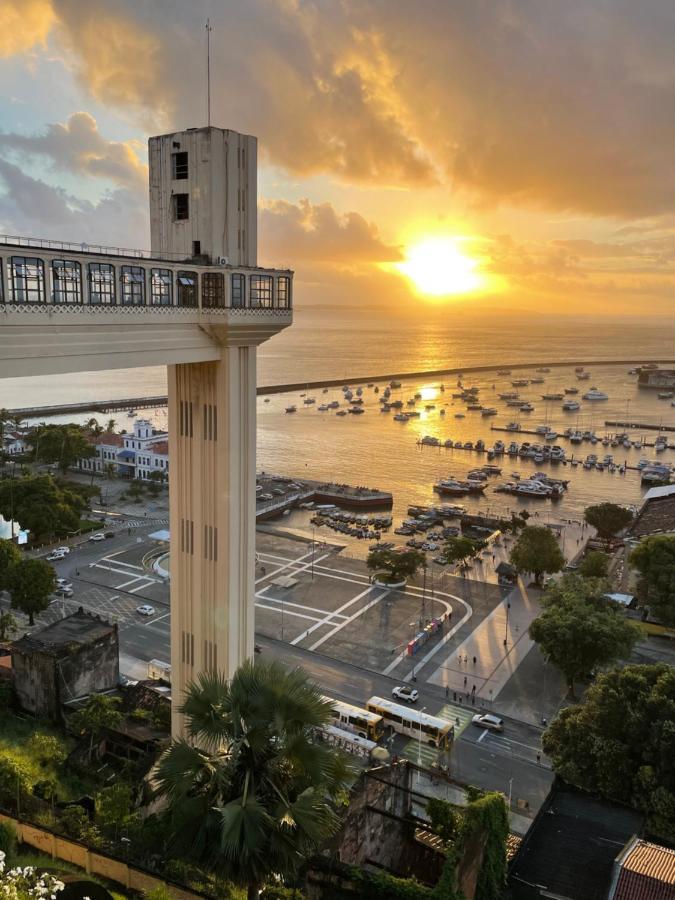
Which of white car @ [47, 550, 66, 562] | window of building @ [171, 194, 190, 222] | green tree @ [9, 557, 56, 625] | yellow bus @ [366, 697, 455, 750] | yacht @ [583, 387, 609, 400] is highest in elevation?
window of building @ [171, 194, 190, 222]

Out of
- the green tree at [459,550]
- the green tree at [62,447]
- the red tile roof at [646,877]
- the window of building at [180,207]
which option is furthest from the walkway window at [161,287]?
the green tree at [62,447]

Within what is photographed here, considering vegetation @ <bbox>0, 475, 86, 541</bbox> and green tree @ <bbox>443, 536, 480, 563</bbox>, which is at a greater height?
vegetation @ <bbox>0, 475, 86, 541</bbox>

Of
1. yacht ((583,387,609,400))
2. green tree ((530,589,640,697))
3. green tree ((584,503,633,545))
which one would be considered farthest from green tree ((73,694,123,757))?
yacht ((583,387,609,400))

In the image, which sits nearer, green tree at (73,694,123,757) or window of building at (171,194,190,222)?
window of building at (171,194,190,222)

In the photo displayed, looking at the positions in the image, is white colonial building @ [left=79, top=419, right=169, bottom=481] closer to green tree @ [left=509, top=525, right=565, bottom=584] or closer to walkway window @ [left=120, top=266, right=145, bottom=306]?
green tree @ [left=509, top=525, right=565, bottom=584]

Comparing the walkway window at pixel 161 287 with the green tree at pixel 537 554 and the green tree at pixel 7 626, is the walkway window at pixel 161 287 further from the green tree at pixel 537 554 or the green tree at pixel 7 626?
the green tree at pixel 537 554

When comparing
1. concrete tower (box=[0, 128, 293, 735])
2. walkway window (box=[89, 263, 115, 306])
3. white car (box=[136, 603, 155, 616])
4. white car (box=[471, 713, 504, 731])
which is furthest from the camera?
white car (box=[136, 603, 155, 616])

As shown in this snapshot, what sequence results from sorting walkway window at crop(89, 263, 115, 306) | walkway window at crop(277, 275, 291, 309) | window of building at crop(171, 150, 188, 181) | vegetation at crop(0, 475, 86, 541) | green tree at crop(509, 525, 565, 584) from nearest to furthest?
walkway window at crop(89, 263, 115, 306)
window of building at crop(171, 150, 188, 181)
walkway window at crop(277, 275, 291, 309)
green tree at crop(509, 525, 565, 584)
vegetation at crop(0, 475, 86, 541)

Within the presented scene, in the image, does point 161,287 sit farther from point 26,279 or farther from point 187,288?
point 26,279
